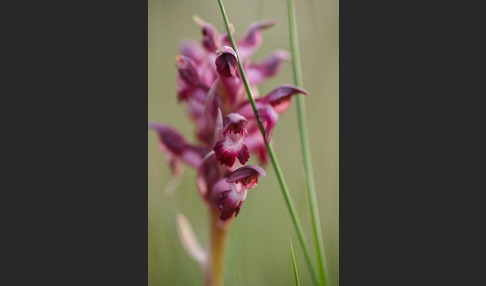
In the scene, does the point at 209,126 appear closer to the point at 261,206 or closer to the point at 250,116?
the point at 250,116

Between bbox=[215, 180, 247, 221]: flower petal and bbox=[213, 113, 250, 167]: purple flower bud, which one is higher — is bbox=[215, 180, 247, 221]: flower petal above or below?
below

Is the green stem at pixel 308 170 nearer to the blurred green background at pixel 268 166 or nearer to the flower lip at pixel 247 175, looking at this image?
the flower lip at pixel 247 175

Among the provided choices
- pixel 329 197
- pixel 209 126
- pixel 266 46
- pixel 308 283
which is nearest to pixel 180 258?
pixel 308 283

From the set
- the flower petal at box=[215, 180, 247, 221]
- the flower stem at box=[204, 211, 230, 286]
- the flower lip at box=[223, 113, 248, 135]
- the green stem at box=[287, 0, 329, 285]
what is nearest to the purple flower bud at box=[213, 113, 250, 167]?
the flower lip at box=[223, 113, 248, 135]

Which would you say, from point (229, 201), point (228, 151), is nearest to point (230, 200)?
point (229, 201)

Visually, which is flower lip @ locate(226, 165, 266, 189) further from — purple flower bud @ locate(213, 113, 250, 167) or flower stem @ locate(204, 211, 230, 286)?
flower stem @ locate(204, 211, 230, 286)

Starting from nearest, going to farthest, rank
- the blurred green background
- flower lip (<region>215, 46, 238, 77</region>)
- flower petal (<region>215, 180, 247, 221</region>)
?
1. flower lip (<region>215, 46, 238, 77</region>)
2. flower petal (<region>215, 180, 247, 221</region>)
3. the blurred green background

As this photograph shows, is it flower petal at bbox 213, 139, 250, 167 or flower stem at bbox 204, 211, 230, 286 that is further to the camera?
flower stem at bbox 204, 211, 230, 286

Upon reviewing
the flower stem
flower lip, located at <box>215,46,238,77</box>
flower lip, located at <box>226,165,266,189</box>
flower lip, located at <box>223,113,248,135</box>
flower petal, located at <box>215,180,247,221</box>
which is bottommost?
the flower stem
